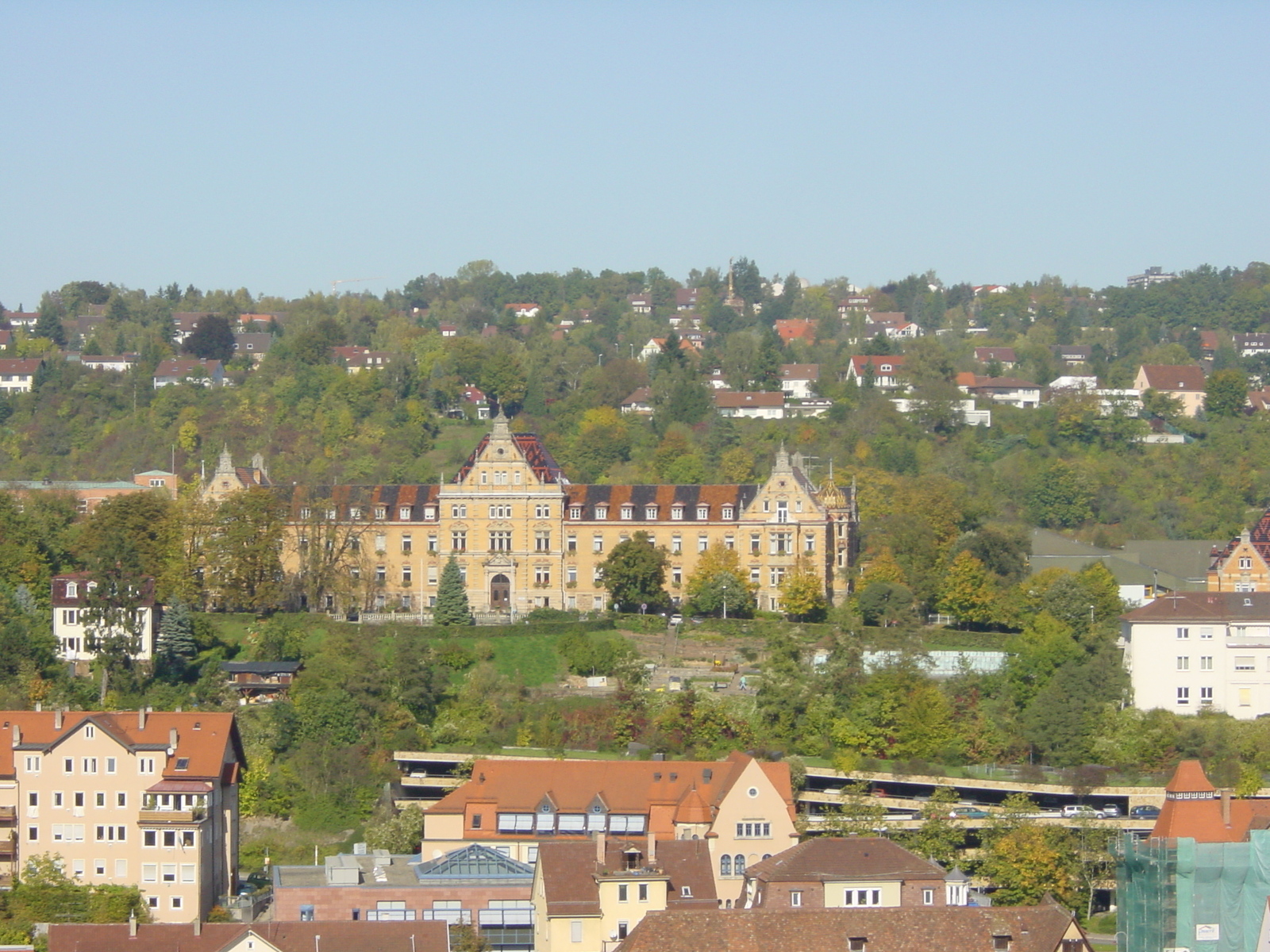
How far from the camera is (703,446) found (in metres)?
118

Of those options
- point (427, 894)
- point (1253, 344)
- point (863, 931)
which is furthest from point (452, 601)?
point (1253, 344)

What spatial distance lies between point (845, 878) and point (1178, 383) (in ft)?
276

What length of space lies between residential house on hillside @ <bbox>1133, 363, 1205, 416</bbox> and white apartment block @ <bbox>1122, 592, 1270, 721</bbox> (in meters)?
56.8

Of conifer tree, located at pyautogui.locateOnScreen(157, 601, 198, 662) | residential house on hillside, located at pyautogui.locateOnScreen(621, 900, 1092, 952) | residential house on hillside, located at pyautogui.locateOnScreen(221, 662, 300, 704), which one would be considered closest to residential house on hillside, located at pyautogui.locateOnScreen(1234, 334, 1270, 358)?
residential house on hillside, located at pyautogui.locateOnScreen(221, 662, 300, 704)

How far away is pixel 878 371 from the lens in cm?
13862

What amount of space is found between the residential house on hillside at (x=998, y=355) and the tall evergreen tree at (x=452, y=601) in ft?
255

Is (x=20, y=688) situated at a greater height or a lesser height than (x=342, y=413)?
lesser

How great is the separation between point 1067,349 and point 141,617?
10334 centimetres

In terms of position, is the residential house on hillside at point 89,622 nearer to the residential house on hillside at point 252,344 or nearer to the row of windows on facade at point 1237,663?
the row of windows on facade at point 1237,663

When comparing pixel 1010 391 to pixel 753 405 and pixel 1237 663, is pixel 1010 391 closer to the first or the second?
pixel 753 405

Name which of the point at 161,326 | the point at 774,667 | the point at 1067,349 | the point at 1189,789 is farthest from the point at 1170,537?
the point at 161,326

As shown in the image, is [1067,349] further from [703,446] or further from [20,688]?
[20,688]

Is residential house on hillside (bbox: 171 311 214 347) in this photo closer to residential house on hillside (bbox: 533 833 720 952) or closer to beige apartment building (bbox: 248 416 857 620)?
beige apartment building (bbox: 248 416 857 620)

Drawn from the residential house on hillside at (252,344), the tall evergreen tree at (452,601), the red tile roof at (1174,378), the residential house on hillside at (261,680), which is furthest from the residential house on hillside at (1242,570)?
the residential house on hillside at (252,344)
